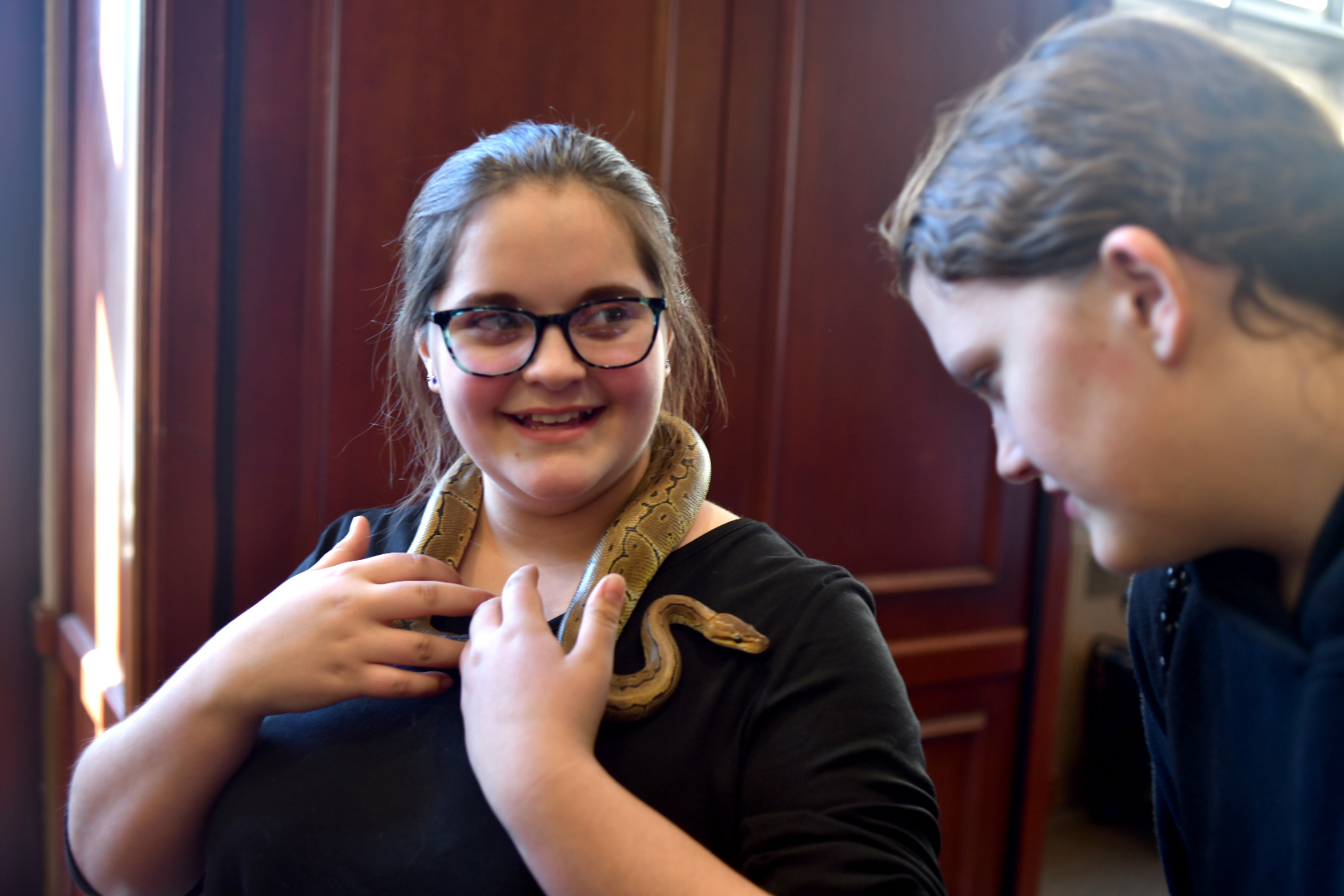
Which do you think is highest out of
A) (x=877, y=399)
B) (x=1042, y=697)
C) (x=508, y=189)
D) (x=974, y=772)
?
(x=508, y=189)

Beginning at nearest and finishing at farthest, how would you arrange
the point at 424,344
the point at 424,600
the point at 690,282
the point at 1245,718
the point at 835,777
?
the point at 1245,718 → the point at 835,777 → the point at 424,600 → the point at 424,344 → the point at 690,282

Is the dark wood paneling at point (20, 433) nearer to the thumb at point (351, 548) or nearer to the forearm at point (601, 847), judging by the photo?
the thumb at point (351, 548)

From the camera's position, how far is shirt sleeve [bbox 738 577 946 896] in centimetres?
85

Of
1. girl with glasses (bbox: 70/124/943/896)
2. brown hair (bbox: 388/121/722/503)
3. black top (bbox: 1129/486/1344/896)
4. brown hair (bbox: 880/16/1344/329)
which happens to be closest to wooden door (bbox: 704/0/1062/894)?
brown hair (bbox: 388/121/722/503)

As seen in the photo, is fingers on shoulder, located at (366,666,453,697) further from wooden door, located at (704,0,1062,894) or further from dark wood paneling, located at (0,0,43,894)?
dark wood paneling, located at (0,0,43,894)

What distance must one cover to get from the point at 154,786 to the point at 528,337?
0.66m

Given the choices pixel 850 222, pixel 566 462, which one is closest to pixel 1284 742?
pixel 566 462

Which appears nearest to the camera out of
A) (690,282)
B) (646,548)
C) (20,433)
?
(646,548)

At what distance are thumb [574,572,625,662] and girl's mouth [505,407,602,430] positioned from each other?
23 centimetres

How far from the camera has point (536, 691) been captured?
862mm

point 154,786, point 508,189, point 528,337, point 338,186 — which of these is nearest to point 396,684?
point 154,786

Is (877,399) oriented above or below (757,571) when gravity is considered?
above

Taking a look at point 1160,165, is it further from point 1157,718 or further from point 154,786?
point 154,786

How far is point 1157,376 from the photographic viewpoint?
64 cm
